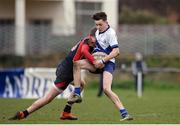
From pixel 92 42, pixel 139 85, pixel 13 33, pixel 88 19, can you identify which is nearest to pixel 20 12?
pixel 13 33

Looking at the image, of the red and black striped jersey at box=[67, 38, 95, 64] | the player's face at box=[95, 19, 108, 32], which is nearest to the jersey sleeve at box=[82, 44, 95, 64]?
the red and black striped jersey at box=[67, 38, 95, 64]

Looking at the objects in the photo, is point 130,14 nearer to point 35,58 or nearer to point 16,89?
point 35,58

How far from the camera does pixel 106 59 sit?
51.5ft

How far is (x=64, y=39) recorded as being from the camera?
1673 inches

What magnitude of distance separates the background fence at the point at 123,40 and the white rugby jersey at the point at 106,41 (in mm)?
25359

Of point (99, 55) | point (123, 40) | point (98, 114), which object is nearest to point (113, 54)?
point (99, 55)

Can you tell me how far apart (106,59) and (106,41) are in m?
0.40

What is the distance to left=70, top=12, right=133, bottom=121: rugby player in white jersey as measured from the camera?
15.7m

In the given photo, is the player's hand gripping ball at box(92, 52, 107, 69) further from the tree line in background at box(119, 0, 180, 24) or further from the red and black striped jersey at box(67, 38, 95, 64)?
the tree line in background at box(119, 0, 180, 24)

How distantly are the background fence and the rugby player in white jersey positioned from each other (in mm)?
25397

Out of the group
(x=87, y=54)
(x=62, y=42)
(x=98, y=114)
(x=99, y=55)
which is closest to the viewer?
(x=87, y=54)

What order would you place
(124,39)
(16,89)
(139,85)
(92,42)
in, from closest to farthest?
(92,42), (16,89), (139,85), (124,39)

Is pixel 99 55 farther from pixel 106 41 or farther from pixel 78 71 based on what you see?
pixel 78 71

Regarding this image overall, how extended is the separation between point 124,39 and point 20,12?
240 inches
